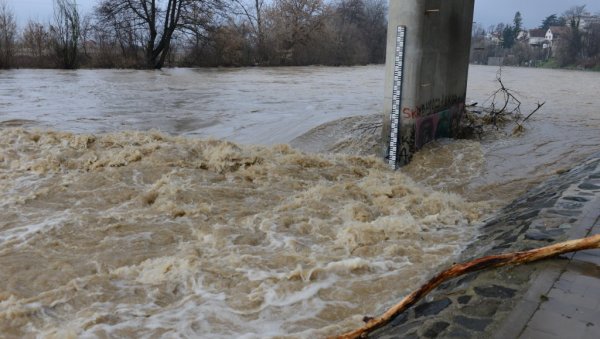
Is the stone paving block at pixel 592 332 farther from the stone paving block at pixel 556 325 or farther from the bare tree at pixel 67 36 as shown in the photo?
the bare tree at pixel 67 36

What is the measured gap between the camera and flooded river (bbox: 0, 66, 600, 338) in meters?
4.15

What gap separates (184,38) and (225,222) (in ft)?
103

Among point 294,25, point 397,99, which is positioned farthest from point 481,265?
point 294,25

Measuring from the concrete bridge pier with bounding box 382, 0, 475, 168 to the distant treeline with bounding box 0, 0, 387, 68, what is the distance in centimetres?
2392

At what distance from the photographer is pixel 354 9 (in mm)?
59938

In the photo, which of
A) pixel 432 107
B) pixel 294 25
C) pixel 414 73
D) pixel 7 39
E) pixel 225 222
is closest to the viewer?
pixel 225 222

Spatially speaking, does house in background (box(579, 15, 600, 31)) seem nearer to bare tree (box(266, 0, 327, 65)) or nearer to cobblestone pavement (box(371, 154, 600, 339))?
bare tree (box(266, 0, 327, 65))

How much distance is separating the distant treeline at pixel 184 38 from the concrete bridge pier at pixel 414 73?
2392cm

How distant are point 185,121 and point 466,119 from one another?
21.6 feet

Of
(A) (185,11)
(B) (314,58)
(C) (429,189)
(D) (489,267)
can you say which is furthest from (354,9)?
(D) (489,267)

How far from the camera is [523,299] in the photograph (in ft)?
10.8

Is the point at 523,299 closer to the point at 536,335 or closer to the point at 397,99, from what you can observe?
the point at 536,335

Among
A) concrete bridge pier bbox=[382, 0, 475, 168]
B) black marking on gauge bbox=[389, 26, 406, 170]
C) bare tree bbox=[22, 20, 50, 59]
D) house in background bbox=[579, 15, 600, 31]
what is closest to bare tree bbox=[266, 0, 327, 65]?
bare tree bbox=[22, 20, 50, 59]

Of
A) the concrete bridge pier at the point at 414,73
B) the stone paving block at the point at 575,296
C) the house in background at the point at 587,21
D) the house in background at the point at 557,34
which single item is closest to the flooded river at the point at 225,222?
the concrete bridge pier at the point at 414,73
